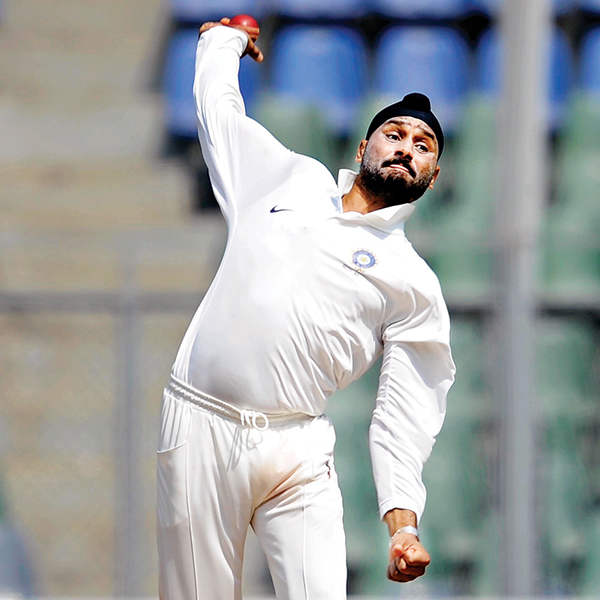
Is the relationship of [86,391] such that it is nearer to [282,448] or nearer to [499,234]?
[499,234]

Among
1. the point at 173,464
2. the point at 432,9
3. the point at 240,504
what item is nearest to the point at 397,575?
the point at 240,504

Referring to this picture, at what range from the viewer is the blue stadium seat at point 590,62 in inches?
276

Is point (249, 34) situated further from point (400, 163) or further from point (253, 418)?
point (253, 418)

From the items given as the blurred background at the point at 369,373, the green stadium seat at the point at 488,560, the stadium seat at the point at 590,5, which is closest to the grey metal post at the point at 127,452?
the blurred background at the point at 369,373

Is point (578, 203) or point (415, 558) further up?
point (578, 203)

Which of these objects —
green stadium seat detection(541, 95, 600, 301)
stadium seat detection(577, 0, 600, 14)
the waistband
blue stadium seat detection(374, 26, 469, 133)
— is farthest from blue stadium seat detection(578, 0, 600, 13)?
the waistband

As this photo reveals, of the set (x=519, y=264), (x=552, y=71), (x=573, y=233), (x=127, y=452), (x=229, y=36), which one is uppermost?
(x=552, y=71)

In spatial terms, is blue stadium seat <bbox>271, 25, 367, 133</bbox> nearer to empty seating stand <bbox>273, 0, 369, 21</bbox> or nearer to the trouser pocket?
empty seating stand <bbox>273, 0, 369, 21</bbox>

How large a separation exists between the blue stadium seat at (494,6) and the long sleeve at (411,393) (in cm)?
437

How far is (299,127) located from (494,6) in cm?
110

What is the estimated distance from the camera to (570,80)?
699 cm

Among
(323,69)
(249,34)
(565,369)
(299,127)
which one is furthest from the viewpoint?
(323,69)

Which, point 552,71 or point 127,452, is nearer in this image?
point 127,452

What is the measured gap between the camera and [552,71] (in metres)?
6.91
